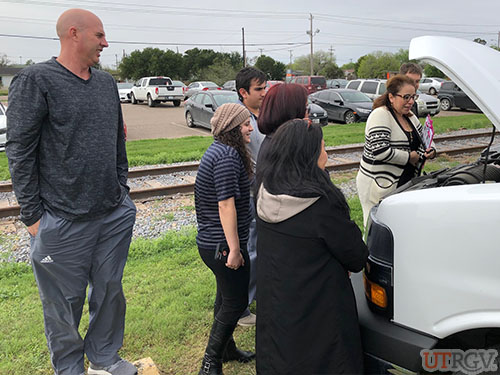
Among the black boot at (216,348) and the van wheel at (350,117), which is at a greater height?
the van wheel at (350,117)

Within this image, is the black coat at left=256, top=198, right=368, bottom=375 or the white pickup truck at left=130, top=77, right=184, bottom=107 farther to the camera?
the white pickup truck at left=130, top=77, right=184, bottom=107

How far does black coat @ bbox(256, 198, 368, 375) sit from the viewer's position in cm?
211

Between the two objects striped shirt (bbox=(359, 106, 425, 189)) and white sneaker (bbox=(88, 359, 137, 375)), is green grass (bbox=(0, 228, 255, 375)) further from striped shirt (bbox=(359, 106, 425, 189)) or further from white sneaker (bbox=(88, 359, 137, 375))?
striped shirt (bbox=(359, 106, 425, 189))

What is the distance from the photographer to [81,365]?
2885 mm

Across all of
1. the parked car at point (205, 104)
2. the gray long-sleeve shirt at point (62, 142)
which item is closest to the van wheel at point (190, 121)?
the parked car at point (205, 104)

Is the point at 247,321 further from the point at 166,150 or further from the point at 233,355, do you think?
the point at 166,150

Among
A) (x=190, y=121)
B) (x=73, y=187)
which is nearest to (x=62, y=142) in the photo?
(x=73, y=187)

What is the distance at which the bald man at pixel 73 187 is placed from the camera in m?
2.45

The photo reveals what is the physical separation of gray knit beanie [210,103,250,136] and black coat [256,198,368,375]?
32.0 inches

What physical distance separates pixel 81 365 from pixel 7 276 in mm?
2252

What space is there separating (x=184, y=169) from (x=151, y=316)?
5.79 metres

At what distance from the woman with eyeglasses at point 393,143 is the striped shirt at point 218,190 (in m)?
1.53

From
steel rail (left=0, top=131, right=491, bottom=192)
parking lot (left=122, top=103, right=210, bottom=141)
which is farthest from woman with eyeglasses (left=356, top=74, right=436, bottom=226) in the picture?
parking lot (left=122, top=103, right=210, bottom=141)

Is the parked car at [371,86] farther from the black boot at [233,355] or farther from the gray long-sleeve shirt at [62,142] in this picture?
the gray long-sleeve shirt at [62,142]
